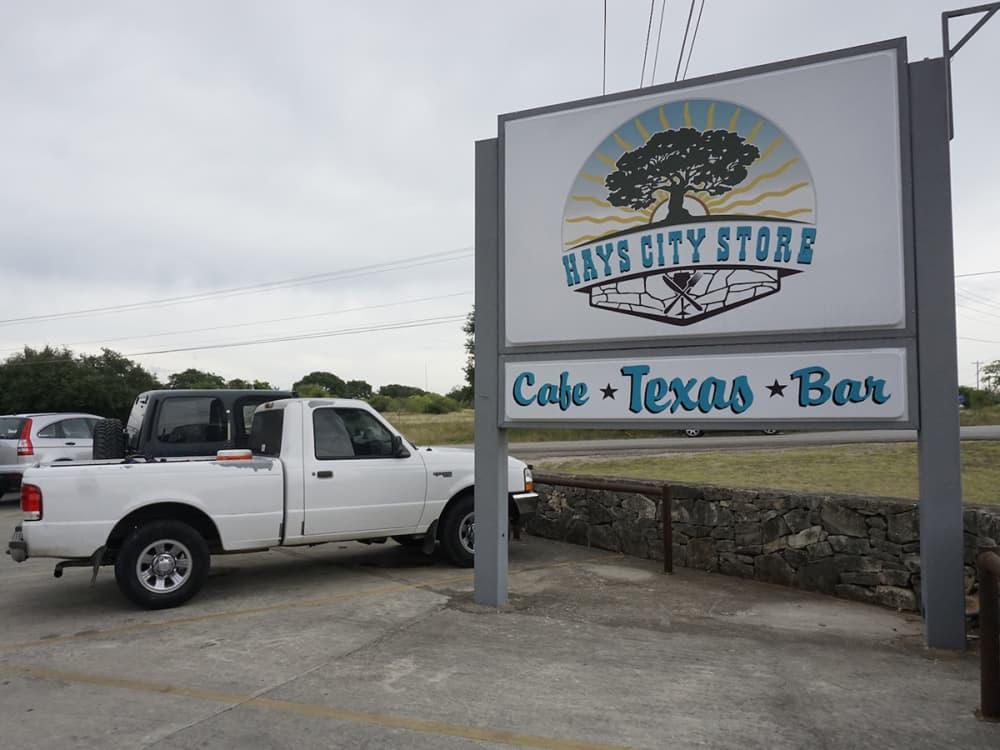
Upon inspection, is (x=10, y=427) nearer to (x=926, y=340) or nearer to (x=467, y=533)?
(x=467, y=533)

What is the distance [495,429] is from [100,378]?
4831 centimetres

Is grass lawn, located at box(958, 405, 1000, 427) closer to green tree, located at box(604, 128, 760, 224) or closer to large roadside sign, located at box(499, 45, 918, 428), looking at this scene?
large roadside sign, located at box(499, 45, 918, 428)

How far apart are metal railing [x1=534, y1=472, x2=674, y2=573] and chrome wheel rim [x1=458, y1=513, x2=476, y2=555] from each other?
1586 mm

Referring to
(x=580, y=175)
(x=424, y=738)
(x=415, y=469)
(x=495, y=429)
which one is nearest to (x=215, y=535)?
(x=415, y=469)

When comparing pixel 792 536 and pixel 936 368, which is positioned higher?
pixel 936 368

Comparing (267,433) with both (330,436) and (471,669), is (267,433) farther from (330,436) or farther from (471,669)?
(471,669)

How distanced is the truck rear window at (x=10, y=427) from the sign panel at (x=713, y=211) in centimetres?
1216

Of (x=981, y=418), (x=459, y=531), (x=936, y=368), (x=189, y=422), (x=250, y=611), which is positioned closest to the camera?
(x=936, y=368)

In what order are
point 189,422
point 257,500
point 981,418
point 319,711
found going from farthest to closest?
1. point 981,418
2. point 189,422
3. point 257,500
4. point 319,711

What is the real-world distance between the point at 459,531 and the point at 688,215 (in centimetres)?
439

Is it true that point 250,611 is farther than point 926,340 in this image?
Yes

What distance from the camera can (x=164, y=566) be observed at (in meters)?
7.07

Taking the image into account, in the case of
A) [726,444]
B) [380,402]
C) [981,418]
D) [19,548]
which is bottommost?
[19,548]

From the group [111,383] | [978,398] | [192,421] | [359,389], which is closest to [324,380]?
[359,389]
